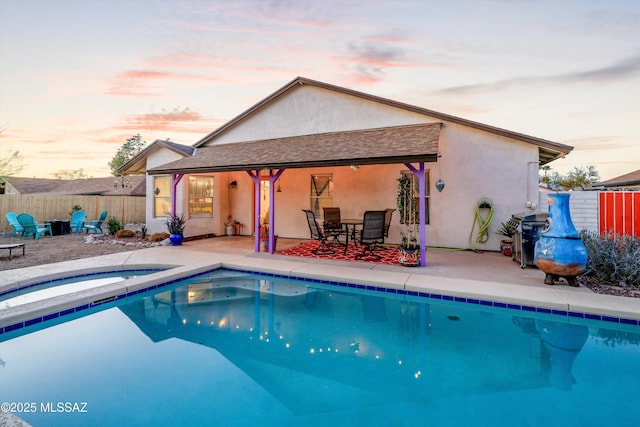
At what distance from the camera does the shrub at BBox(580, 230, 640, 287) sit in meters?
5.16

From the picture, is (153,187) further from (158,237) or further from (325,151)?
(325,151)

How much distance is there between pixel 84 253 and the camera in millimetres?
8430

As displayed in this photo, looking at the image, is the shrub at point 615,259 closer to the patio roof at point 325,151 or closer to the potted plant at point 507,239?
the potted plant at point 507,239

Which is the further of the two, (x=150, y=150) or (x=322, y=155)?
(x=150, y=150)

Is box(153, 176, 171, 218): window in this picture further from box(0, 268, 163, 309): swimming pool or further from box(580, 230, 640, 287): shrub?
box(580, 230, 640, 287): shrub

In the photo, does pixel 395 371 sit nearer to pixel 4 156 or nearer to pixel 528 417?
pixel 528 417

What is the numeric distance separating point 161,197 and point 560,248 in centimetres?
1262

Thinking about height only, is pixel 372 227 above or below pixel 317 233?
above

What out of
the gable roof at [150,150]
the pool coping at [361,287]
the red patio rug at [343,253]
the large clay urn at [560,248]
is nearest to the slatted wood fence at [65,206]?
the gable roof at [150,150]

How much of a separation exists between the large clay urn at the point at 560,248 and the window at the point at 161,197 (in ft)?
39.4

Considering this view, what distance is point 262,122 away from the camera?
11539 mm

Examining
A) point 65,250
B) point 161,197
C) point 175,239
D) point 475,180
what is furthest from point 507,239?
point 65,250

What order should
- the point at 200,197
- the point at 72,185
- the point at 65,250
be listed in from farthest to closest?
1. the point at 72,185
2. the point at 200,197
3. the point at 65,250

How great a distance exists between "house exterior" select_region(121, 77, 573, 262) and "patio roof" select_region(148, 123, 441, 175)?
37 millimetres
